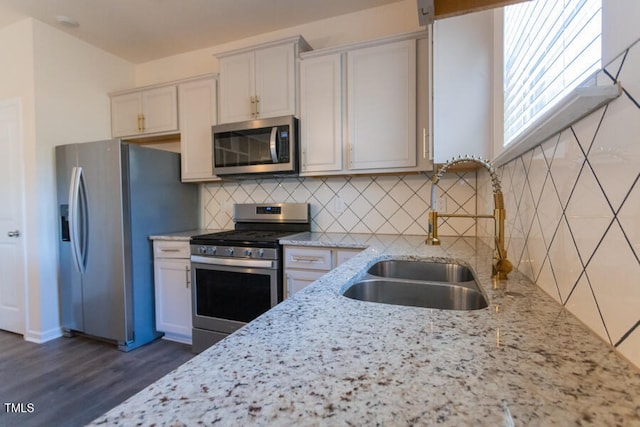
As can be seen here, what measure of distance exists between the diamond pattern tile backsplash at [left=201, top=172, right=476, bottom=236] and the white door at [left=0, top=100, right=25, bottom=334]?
1.93 m

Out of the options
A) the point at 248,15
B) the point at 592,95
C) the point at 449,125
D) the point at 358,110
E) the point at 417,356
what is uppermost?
the point at 248,15

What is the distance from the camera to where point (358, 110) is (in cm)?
221

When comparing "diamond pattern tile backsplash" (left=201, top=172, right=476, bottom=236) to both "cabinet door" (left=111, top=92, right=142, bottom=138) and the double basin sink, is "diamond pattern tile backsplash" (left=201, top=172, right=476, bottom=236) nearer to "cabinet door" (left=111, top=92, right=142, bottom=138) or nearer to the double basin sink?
the double basin sink

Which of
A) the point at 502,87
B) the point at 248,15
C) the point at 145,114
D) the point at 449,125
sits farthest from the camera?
the point at 145,114

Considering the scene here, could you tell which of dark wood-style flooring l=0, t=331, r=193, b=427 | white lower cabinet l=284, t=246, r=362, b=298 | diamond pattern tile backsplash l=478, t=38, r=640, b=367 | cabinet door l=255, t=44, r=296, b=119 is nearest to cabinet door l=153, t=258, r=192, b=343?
dark wood-style flooring l=0, t=331, r=193, b=427

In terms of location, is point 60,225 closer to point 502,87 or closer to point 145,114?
point 145,114

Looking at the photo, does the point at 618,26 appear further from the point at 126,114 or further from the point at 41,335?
the point at 41,335

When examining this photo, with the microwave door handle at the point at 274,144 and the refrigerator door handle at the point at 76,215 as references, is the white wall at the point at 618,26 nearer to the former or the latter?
the microwave door handle at the point at 274,144

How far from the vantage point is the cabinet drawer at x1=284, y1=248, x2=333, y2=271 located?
2031mm

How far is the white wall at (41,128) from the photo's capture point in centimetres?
254

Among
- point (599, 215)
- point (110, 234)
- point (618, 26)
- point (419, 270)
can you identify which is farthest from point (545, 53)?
point (110, 234)

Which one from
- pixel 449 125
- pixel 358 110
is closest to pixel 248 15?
pixel 358 110

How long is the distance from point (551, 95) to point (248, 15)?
248cm

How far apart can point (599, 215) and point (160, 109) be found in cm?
326
